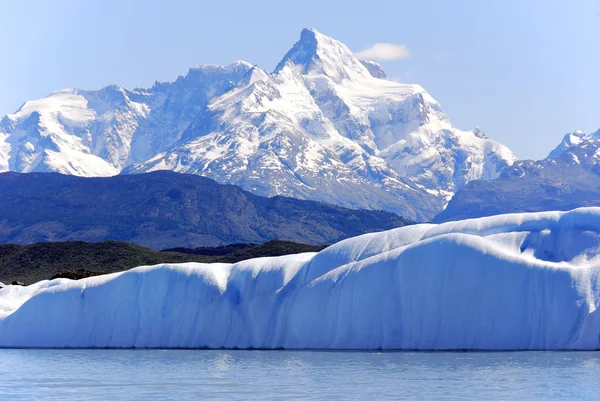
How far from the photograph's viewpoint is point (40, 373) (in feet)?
200

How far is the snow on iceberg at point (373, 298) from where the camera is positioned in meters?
66.9

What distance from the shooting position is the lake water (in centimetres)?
4841

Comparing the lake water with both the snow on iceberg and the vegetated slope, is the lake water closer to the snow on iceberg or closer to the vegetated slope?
the snow on iceberg

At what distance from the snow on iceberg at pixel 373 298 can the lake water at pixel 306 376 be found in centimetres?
228

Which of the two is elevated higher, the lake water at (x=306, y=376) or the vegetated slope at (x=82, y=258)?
the vegetated slope at (x=82, y=258)

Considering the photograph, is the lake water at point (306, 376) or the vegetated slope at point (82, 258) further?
the vegetated slope at point (82, 258)

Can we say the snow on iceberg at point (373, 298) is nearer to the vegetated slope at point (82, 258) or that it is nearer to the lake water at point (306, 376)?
the lake water at point (306, 376)

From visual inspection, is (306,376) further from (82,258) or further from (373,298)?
(82,258)

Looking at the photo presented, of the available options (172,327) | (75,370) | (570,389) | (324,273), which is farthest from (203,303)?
(570,389)

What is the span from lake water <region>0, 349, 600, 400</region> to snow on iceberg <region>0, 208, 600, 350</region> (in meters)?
2.28

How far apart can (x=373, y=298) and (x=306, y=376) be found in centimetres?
1609

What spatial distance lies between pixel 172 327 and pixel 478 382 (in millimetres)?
34225

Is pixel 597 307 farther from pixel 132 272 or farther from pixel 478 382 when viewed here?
pixel 132 272

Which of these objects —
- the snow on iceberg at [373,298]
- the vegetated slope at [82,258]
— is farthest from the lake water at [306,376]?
the vegetated slope at [82,258]
